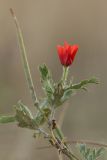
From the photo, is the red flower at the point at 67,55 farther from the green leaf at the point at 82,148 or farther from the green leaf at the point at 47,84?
the green leaf at the point at 82,148

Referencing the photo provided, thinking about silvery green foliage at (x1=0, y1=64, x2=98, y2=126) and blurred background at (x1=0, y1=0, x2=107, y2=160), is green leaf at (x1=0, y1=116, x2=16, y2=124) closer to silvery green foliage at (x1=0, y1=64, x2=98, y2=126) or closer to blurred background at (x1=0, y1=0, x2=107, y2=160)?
silvery green foliage at (x1=0, y1=64, x2=98, y2=126)

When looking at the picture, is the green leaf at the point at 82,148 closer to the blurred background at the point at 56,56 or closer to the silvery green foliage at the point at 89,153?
the silvery green foliage at the point at 89,153

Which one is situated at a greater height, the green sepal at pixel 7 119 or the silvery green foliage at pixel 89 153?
the green sepal at pixel 7 119

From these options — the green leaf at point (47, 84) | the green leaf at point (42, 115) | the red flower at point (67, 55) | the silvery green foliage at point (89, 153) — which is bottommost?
the silvery green foliage at point (89, 153)

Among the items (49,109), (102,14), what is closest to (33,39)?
(102,14)

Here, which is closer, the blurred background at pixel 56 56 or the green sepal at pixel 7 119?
the green sepal at pixel 7 119

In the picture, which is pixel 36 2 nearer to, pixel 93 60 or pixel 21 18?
pixel 21 18

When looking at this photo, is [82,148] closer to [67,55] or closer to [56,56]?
[67,55]

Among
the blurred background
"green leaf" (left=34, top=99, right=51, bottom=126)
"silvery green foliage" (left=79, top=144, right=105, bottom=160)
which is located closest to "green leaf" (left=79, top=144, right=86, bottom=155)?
"silvery green foliage" (left=79, top=144, right=105, bottom=160)

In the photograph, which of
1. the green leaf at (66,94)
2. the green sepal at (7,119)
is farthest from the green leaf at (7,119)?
the green leaf at (66,94)
